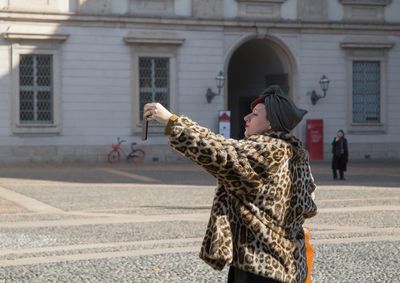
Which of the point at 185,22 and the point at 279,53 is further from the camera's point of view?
the point at 279,53

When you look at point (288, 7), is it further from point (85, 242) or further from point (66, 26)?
point (85, 242)

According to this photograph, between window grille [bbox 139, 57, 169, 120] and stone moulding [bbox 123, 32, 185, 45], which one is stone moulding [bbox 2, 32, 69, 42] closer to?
stone moulding [bbox 123, 32, 185, 45]

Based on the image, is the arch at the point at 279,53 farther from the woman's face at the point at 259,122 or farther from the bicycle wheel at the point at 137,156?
the woman's face at the point at 259,122

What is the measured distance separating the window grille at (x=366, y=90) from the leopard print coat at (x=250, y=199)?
3219 cm

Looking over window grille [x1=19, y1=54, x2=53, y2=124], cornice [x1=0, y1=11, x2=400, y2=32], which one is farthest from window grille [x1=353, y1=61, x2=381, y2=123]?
window grille [x1=19, y1=54, x2=53, y2=124]

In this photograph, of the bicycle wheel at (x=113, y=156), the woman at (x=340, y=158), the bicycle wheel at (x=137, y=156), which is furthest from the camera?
the bicycle wheel at (x=137, y=156)

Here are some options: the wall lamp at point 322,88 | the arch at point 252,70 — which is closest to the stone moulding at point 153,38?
the arch at point 252,70

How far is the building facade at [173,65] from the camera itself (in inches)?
1260

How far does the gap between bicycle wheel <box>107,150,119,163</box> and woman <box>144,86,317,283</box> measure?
28055mm

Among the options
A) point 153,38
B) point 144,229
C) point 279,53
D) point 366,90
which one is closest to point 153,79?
point 153,38

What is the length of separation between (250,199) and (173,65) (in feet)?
96.4

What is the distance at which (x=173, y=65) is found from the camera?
3369cm

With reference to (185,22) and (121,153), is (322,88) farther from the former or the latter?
(121,153)

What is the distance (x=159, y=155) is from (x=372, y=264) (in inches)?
940
